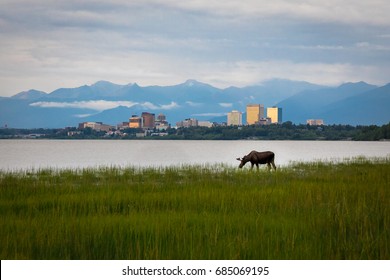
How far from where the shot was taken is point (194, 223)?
10.6m

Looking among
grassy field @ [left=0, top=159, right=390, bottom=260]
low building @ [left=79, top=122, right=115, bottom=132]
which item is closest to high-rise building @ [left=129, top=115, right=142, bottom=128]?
low building @ [left=79, top=122, right=115, bottom=132]

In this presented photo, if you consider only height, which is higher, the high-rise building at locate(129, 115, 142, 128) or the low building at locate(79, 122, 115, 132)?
the high-rise building at locate(129, 115, 142, 128)

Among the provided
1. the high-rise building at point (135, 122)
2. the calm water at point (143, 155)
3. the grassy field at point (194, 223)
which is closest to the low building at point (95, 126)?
the high-rise building at point (135, 122)

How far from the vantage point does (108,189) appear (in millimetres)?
16891

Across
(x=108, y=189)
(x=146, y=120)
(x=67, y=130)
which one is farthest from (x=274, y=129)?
(x=108, y=189)

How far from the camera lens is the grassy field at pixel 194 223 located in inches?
344

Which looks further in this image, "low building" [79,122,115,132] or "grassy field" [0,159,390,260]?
"low building" [79,122,115,132]

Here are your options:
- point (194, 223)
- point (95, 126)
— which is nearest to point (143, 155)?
point (194, 223)

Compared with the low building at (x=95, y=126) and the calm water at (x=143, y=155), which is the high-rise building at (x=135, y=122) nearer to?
the low building at (x=95, y=126)

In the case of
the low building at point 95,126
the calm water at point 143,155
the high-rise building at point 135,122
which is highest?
the high-rise building at point 135,122

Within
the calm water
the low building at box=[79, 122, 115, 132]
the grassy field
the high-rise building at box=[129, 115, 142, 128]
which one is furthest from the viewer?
the high-rise building at box=[129, 115, 142, 128]

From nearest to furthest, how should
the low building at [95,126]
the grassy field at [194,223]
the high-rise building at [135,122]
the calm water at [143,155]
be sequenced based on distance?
the grassy field at [194,223], the calm water at [143,155], the low building at [95,126], the high-rise building at [135,122]

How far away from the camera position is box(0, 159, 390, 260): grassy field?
28.7 feet

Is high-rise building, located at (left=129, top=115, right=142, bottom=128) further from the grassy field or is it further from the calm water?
the grassy field
